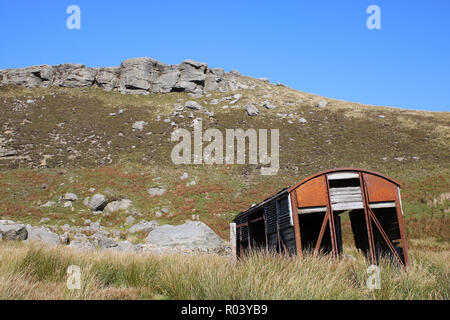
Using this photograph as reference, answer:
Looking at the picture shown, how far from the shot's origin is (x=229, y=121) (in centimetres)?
4819

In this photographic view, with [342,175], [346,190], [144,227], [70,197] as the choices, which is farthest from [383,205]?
[70,197]

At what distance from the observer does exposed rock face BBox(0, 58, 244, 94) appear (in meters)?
56.9

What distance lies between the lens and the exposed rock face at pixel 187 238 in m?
20.9

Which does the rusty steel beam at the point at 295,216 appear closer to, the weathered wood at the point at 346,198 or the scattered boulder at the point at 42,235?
the weathered wood at the point at 346,198

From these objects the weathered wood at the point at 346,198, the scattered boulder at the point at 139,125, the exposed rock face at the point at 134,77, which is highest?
the exposed rock face at the point at 134,77

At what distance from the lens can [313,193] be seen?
491 inches

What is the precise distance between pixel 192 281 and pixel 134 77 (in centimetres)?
5736

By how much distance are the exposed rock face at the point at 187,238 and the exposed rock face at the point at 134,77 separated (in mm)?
39605

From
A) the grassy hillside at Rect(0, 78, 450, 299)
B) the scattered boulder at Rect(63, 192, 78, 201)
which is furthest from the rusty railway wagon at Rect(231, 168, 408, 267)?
the scattered boulder at Rect(63, 192, 78, 201)

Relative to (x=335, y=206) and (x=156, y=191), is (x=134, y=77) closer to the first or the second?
(x=156, y=191)

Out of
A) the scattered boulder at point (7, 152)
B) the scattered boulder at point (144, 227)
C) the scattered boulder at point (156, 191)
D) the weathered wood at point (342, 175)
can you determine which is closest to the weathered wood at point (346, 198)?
the weathered wood at point (342, 175)

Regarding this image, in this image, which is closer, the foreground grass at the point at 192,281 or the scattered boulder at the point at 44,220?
the foreground grass at the point at 192,281

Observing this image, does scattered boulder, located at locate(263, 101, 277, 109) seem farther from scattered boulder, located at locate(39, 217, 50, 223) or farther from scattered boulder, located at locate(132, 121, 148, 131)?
scattered boulder, located at locate(39, 217, 50, 223)

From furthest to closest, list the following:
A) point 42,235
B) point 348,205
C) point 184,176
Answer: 1. point 184,176
2. point 42,235
3. point 348,205
